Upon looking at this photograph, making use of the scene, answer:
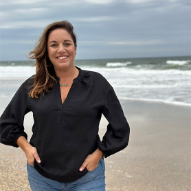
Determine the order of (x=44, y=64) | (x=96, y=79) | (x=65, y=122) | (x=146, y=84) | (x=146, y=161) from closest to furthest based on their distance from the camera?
(x=65, y=122) < (x=96, y=79) < (x=44, y=64) < (x=146, y=161) < (x=146, y=84)

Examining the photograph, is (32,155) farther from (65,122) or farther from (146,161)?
(146,161)

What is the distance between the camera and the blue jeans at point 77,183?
1907mm

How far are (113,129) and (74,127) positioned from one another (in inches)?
10.9

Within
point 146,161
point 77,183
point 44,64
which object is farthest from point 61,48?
point 146,161

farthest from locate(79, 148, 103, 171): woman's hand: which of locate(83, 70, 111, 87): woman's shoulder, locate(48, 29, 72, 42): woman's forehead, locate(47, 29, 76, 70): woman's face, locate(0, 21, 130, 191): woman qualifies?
locate(48, 29, 72, 42): woman's forehead

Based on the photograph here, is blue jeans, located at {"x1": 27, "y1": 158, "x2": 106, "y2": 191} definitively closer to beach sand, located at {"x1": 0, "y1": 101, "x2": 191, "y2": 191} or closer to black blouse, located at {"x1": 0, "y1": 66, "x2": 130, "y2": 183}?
black blouse, located at {"x1": 0, "y1": 66, "x2": 130, "y2": 183}

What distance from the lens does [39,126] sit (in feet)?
6.37

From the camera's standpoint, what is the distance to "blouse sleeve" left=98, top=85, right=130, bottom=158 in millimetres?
1893

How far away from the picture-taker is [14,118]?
81.3 inches

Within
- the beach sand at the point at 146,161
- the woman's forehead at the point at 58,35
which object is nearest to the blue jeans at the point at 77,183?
the woman's forehead at the point at 58,35

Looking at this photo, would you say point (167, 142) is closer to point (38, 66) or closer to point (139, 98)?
point (38, 66)

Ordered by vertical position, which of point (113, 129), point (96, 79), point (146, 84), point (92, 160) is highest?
point (96, 79)

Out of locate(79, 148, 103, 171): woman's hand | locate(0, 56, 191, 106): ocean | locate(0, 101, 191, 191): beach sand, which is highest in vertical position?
locate(79, 148, 103, 171): woman's hand

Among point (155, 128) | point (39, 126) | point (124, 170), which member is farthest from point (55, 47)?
point (155, 128)
